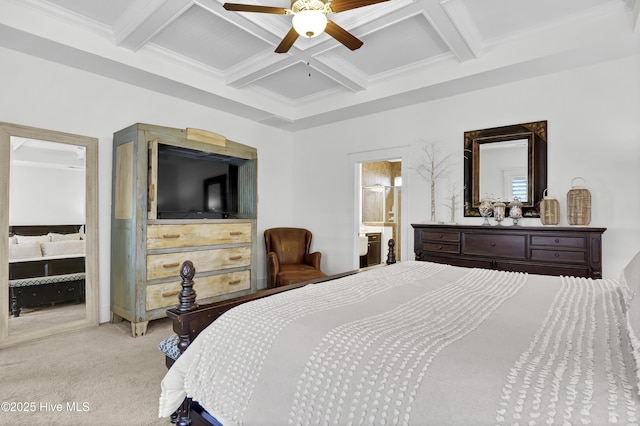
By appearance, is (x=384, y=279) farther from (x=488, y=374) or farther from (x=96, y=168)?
(x=96, y=168)

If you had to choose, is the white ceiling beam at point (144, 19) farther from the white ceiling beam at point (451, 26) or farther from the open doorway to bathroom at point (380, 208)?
the open doorway to bathroom at point (380, 208)

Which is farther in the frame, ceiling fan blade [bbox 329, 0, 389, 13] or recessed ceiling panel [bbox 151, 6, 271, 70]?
recessed ceiling panel [bbox 151, 6, 271, 70]

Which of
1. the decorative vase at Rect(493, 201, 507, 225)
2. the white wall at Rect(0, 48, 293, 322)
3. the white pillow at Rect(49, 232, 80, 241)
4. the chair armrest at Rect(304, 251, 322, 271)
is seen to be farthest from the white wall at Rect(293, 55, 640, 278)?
the white pillow at Rect(49, 232, 80, 241)

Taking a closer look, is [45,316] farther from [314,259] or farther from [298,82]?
[298,82]

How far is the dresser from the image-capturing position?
283 centimetres

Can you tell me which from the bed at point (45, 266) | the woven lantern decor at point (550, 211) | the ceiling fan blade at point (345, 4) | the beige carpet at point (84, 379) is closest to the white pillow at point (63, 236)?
the bed at point (45, 266)

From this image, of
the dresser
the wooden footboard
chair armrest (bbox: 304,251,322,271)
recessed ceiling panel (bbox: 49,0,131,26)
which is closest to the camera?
the wooden footboard

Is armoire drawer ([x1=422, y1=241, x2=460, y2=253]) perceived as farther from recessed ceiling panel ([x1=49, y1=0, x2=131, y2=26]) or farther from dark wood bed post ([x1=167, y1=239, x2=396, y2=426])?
recessed ceiling panel ([x1=49, y1=0, x2=131, y2=26])

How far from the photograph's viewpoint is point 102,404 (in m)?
1.97

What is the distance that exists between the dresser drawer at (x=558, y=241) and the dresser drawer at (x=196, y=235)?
3.08 meters

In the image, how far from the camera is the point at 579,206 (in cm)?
304

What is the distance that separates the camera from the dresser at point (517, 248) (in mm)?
2826

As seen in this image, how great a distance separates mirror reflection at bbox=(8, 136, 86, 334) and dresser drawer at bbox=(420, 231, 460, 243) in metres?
3.61

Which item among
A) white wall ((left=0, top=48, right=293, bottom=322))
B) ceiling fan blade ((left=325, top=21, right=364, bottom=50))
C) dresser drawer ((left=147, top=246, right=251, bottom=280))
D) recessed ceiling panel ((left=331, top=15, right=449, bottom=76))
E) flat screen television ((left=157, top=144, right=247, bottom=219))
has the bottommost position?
dresser drawer ((left=147, top=246, right=251, bottom=280))
